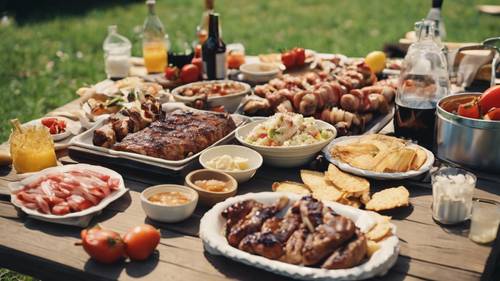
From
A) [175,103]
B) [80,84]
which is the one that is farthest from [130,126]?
[80,84]

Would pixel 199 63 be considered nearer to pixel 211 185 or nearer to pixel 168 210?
pixel 211 185

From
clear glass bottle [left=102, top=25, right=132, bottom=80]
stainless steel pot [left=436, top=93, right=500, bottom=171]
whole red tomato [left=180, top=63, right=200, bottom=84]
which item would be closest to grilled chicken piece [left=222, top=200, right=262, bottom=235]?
stainless steel pot [left=436, top=93, right=500, bottom=171]

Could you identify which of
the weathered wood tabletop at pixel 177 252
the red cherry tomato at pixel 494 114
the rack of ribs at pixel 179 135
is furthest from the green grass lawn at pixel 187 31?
the red cherry tomato at pixel 494 114

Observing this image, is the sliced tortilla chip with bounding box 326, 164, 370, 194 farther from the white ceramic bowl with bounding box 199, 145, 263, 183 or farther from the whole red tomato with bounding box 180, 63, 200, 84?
the whole red tomato with bounding box 180, 63, 200, 84

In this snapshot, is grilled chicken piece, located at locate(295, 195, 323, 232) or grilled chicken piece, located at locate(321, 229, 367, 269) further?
grilled chicken piece, located at locate(295, 195, 323, 232)

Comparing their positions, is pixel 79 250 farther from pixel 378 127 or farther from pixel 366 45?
pixel 366 45

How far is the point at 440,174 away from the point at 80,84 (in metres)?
6.53

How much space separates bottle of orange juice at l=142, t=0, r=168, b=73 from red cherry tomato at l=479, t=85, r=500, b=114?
331 centimetres

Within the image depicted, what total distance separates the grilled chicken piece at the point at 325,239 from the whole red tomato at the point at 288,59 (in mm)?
3451

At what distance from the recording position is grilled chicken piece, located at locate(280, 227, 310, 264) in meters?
2.55

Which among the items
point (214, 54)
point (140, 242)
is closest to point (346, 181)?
point (140, 242)

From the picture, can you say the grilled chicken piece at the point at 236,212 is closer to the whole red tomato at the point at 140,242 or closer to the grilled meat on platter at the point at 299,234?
the grilled meat on platter at the point at 299,234

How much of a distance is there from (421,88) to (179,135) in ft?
5.66

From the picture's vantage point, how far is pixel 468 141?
352cm
